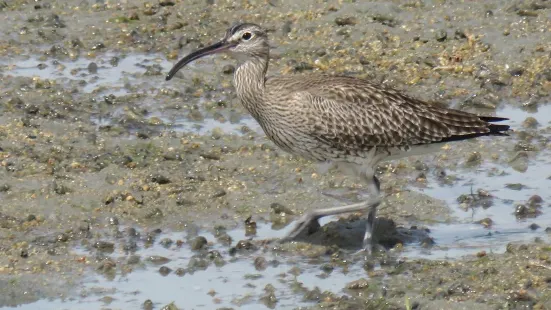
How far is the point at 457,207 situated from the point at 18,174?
154 inches

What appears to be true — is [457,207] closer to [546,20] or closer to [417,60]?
[417,60]

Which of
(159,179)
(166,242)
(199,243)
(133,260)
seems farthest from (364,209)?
(159,179)

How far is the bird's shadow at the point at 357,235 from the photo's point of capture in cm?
1114

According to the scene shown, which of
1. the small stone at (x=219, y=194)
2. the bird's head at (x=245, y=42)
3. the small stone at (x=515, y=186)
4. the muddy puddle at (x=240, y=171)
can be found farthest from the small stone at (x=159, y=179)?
the small stone at (x=515, y=186)

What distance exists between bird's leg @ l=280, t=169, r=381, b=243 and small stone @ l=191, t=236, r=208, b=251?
0.63 meters

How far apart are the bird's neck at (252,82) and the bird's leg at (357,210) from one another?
990 millimetres

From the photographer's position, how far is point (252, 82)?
11.4 metres

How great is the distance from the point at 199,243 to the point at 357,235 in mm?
1387

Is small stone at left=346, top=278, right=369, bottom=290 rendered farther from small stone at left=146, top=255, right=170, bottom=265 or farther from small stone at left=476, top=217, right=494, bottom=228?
small stone at left=476, top=217, right=494, bottom=228

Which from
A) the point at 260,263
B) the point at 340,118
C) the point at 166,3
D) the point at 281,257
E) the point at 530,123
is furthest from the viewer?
the point at 166,3

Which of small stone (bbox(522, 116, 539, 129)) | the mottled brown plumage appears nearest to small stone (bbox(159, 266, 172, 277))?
the mottled brown plumage

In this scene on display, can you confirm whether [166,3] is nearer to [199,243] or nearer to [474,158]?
[474,158]

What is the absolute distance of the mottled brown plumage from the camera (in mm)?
11000

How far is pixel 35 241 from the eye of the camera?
427 inches
